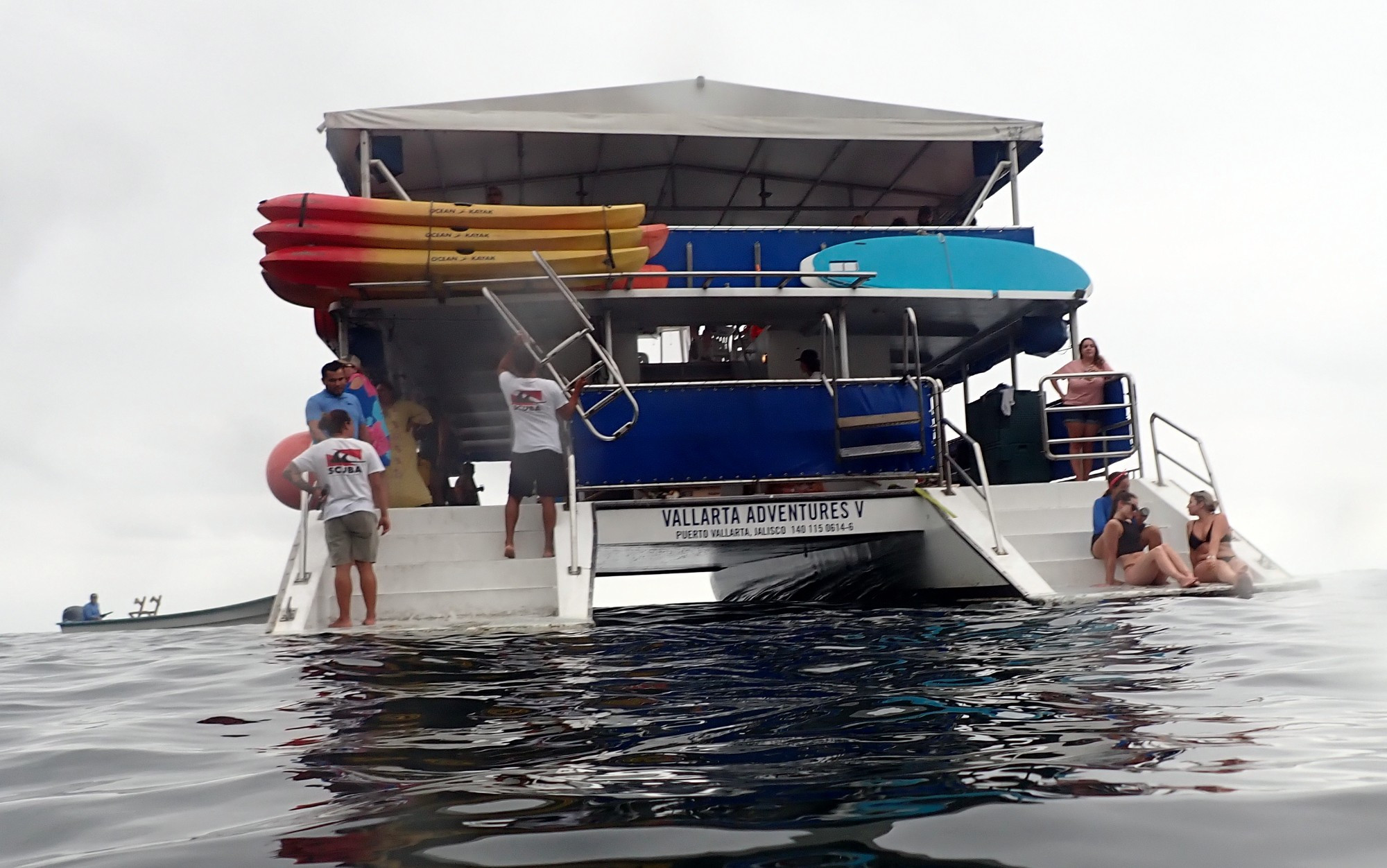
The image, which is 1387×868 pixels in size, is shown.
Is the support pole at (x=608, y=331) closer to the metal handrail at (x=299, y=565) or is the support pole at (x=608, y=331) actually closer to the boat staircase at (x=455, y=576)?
the boat staircase at (x=455, y=576)

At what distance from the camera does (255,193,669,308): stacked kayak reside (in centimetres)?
943

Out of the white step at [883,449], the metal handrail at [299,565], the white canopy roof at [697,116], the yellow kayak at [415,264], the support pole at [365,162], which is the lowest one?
the metal handrail at [299,565]

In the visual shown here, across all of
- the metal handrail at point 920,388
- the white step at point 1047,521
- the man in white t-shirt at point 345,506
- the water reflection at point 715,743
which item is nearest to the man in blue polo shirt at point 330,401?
the man in white t-shirt at point 345,506

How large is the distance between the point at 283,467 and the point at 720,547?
705cm

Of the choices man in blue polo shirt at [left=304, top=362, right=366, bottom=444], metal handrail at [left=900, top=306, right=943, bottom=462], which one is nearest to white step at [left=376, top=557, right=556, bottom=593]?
man in blue polo shirt at [left=304, top=362, right=366, bottom=444]

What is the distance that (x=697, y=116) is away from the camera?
35.0ft

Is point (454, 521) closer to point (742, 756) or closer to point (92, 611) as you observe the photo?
point (742, 756)

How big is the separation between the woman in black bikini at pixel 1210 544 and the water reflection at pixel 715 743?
113 inches

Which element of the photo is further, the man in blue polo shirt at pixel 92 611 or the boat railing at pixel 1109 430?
the man in blue polo shirt at pixel 92 611

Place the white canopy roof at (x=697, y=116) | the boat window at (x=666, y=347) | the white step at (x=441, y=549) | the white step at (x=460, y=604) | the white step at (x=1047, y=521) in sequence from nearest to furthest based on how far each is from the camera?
the white step at (x=460, y=604) < the white step at (x=441, y=549) < the white step at (x=1047, y=521) < the white canopy roof at (x=697, y=116) < the boat window at (x=666, y=347)

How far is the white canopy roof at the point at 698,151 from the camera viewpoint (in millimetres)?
10531

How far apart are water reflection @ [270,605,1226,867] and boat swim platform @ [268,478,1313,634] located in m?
2.04

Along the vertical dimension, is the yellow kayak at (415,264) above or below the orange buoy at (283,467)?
above

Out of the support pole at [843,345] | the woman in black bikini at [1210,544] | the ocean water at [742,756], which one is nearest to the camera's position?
the ocean water at [742,756]
